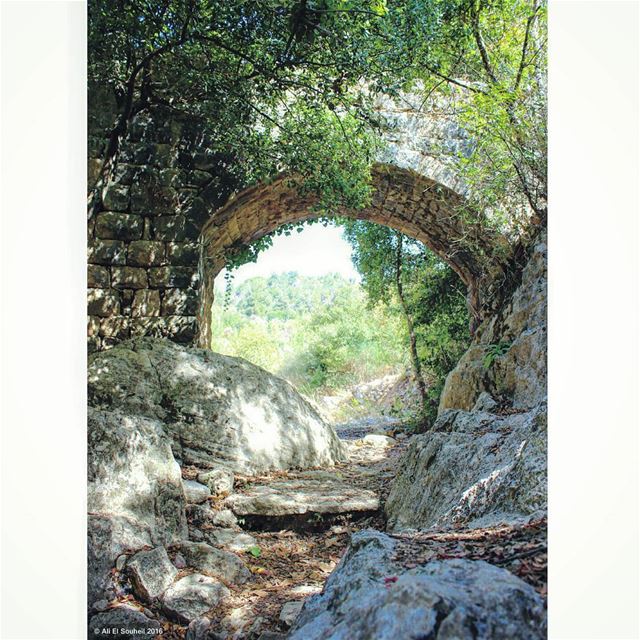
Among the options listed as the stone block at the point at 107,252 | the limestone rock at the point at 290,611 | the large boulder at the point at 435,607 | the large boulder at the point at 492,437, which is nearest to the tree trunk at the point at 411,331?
the large boulder at the point at 492,437

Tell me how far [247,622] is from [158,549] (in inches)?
17.3

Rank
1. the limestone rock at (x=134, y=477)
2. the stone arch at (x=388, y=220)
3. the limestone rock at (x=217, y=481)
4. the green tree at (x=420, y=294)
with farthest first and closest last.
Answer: the green tree at (x=420, y=294) → the stone arch at (x=388, y=220) → the limestone rock at (x=217, y=481) → the limestone rock at (x=134, y=477)

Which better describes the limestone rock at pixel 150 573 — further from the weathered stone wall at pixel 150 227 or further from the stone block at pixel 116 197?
the stone block at pixel 116 197

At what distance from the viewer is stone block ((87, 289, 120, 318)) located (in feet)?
10.2

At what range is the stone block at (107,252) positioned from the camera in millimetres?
3133

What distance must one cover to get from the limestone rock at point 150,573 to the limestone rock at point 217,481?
75cm

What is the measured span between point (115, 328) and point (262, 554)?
1616mm

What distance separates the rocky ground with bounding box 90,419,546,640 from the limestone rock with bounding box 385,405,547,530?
0.62 feet

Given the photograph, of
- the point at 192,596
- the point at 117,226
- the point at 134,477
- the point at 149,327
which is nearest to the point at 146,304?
the point at 149,327

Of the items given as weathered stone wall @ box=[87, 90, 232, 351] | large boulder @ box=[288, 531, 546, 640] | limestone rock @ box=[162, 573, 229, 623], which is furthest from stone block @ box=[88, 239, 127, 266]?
large boulder @ box=[288, 531, 546, 640]

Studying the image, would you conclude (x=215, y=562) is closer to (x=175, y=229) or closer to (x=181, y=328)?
(x=181, y=328)

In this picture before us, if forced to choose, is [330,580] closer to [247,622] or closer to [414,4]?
[247,622]

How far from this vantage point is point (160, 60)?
284 centimetres

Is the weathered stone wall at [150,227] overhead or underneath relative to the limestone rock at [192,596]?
overhead
